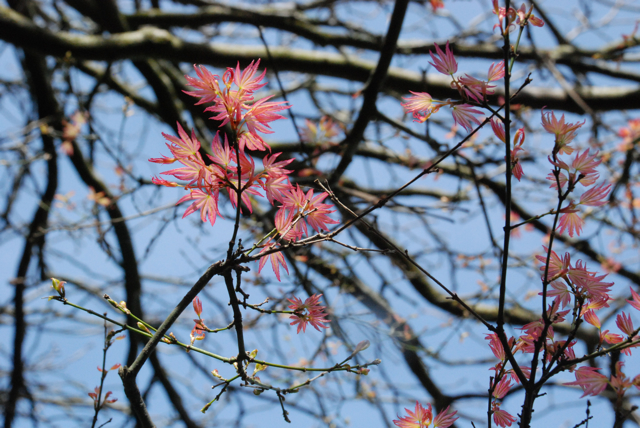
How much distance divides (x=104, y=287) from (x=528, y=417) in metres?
2.98

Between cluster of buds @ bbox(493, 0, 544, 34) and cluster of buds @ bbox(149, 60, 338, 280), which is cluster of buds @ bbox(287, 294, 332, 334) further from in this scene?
cluster of buds @ bbox(493, 0, 544, 34)

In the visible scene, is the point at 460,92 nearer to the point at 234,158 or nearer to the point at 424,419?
the point at 234,158

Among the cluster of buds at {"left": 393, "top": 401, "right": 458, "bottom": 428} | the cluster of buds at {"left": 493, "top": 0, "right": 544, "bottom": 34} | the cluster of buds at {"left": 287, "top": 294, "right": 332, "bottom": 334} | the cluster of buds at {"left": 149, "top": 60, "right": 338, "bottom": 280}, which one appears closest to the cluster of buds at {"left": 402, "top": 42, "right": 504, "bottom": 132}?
the cluster of buds at {"left": 493, "top": 0, "right": 544, "bottom": 34}

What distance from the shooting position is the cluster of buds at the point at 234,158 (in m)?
0.64

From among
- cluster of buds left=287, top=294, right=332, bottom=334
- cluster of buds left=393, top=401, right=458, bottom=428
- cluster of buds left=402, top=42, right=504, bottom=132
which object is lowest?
cluster of buds left=393, top=401, right=458, bottom=428

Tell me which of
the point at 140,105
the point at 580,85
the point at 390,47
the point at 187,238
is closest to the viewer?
the point at 390,47

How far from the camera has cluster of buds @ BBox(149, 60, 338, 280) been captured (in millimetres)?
636

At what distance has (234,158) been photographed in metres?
0.64

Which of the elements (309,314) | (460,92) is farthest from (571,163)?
(309,314)

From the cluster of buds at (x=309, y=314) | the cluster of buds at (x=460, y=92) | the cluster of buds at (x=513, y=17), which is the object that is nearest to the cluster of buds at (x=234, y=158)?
the cluster of buds at (x=309, y=314)

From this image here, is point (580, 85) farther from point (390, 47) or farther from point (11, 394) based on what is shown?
point (11, 394)

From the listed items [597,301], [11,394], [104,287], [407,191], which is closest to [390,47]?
[597,301]

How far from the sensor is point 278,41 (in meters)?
3.14

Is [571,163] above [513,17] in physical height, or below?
below
